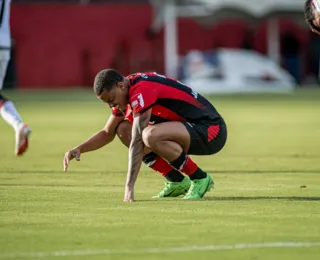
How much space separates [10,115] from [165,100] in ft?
10.1

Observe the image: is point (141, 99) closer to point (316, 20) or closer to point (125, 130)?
point (125, 130)

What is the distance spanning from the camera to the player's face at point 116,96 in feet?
32.2

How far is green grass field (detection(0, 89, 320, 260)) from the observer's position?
297 inches

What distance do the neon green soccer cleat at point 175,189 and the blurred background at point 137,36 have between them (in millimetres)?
37479

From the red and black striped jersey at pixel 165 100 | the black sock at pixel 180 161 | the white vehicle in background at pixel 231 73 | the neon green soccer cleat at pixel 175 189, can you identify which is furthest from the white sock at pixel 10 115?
the white vehicle in background at pixel 231 73

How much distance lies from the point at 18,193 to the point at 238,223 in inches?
123

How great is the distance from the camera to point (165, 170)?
1074 centimetres

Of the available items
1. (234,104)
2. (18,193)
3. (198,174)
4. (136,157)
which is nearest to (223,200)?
(198,174)

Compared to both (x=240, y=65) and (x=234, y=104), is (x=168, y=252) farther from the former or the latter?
(x=240, y=65)

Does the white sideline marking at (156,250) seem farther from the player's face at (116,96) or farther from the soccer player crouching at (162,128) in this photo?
the player's face at (116,96)

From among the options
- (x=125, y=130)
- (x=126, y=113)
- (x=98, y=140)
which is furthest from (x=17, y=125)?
(x=126, y=113)

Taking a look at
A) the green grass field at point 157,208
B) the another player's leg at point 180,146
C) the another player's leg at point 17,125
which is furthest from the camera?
the another player's leg at point 17,125

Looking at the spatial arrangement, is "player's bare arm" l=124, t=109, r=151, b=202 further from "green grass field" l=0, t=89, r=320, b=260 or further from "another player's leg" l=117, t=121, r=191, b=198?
"another player's leg" l=117, t=121, r=191, b=198

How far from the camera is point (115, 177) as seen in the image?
42.5 feet
